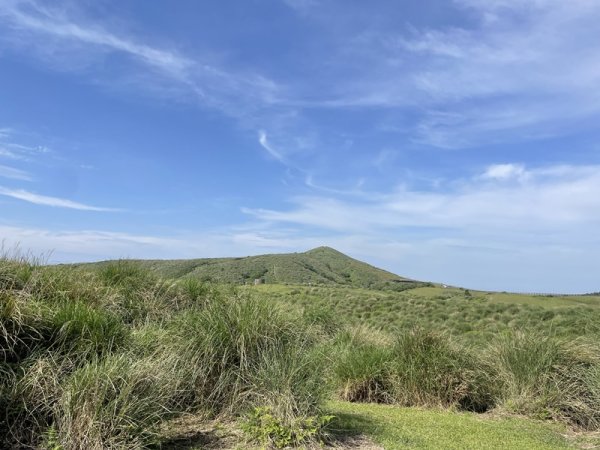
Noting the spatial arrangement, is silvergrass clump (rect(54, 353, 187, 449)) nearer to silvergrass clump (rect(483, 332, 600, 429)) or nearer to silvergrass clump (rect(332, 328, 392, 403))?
silvergrass clump (rect(332, 328, 392, 403))

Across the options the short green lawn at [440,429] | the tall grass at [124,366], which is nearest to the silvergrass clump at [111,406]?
the tall grass at [124,366]

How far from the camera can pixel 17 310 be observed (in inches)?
243

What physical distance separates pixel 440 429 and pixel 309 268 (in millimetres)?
80065

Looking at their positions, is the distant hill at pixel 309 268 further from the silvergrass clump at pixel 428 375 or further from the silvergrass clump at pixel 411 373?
the silvergrass clump at pixel 428 375

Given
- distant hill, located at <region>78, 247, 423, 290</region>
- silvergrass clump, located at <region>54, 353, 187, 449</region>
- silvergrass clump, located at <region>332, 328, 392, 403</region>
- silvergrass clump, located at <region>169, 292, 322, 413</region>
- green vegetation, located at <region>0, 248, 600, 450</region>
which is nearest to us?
silvergrass clump, located at <region>54, 353, 187, 449</region>

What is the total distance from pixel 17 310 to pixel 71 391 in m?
1.32

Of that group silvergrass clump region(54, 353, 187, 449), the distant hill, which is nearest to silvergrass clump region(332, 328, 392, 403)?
silvergrass clump region(54, 353, 187, 449)

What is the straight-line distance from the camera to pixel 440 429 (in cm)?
792

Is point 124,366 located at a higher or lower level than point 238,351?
lower

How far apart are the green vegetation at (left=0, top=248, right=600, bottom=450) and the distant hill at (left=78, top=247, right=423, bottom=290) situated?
5308 centimetres

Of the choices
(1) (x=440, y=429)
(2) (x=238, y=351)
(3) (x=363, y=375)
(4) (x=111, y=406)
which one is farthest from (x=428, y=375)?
(4) (x=111, y=406)

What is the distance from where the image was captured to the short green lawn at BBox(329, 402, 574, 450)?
23.4ft

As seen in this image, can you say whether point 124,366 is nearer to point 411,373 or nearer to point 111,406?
point 111,406

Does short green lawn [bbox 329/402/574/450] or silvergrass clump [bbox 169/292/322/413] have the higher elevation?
silvergrass clump [bbox 169/292/322/413]
